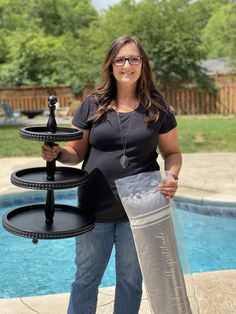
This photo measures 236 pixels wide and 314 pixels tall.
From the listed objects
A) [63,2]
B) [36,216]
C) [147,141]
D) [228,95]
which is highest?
[63,2]

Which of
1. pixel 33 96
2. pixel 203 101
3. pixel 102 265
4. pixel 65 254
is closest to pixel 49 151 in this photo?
pixel 102 265

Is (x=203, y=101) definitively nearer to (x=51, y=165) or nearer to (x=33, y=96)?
(x=33, y=96)

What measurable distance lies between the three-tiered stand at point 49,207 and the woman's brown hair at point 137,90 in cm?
20

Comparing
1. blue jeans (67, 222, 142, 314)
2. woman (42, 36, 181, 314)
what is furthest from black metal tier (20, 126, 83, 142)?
blue jeans (67, 222, 142, 314)

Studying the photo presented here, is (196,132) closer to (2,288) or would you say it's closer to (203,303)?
(2,288)

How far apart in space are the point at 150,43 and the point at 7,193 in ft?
52.2

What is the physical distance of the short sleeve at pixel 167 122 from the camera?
2.31 metres

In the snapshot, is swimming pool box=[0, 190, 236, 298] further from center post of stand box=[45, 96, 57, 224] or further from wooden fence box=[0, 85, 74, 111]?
wooden fence box=[0, 85, 74, 111]

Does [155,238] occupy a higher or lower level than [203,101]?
higher

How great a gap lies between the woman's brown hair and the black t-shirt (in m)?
0.03

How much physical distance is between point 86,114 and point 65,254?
3.52 m

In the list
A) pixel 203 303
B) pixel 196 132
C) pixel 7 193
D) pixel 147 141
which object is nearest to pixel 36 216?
pixel 147 141

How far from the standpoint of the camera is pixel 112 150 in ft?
7.38

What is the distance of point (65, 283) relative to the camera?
4.77 meters
